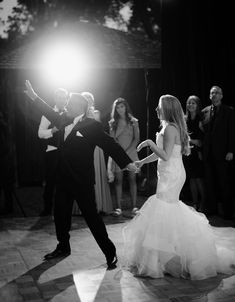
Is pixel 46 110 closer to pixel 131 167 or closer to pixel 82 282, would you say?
pixel 131 167

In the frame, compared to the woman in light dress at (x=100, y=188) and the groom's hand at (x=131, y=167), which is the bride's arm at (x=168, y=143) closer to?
the groom's hand at (x=131, y=167)

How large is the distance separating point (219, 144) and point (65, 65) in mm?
7192

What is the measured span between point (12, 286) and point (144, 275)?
122 cm

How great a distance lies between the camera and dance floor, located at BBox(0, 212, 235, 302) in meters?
3.95

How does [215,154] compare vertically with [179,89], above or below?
below

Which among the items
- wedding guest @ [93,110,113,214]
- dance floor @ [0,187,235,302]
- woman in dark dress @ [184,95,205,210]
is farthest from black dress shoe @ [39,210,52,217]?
woman in dark dress @ [184,95,205,210]

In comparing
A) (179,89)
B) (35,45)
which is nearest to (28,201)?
(179,89)

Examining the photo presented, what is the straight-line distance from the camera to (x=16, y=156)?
1324 cm

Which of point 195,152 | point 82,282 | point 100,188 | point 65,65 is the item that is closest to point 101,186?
point 100,188

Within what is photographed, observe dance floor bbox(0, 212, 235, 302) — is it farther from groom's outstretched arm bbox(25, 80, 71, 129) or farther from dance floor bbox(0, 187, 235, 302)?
groom's outstretched arm bbox(25, 80, 71, 129)

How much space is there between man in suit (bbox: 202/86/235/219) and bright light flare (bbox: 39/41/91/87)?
6.45 meters

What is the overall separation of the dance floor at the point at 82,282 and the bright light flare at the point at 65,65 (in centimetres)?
791

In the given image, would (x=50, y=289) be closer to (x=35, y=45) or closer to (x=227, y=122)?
(x=227, y=122)

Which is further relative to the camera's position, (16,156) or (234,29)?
(16,156)
